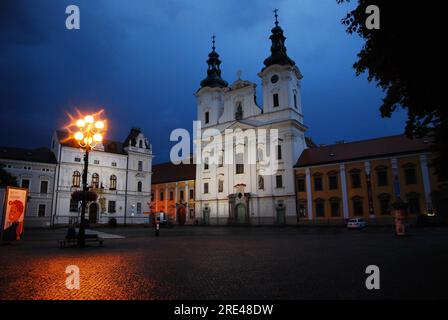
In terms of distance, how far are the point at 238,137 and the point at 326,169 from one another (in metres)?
14.8

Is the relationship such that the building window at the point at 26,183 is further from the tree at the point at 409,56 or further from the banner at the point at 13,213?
the tree at the point at 409,56

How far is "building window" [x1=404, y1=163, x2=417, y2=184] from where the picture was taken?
36.2m

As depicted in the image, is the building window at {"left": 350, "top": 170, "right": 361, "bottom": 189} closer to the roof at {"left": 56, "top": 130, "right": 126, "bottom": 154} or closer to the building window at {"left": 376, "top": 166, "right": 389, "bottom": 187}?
the building window at {"left": 376, "top": 166, "right": 389, "bottom": 187}

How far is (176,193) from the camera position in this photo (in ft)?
197

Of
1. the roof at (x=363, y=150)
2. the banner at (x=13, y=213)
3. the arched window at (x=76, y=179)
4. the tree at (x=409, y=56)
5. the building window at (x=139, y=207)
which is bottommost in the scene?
the banner at (x=13, y=213)

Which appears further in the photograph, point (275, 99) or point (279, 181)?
point (275, 99)

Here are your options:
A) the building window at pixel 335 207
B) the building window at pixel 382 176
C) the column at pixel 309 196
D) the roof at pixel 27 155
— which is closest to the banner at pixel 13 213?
the roof at pixel 27 155

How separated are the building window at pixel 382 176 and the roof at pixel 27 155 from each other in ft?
148

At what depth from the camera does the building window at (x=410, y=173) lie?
36.2 m

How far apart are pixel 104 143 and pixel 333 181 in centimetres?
3744

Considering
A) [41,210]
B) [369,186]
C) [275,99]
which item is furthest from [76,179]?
[369,186]

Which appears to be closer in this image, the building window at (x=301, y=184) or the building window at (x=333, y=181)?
the building window at (x=333, y=181)

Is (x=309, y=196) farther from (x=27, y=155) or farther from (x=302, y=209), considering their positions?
(x=27, y=155)

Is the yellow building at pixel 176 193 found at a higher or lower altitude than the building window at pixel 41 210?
A: higher
